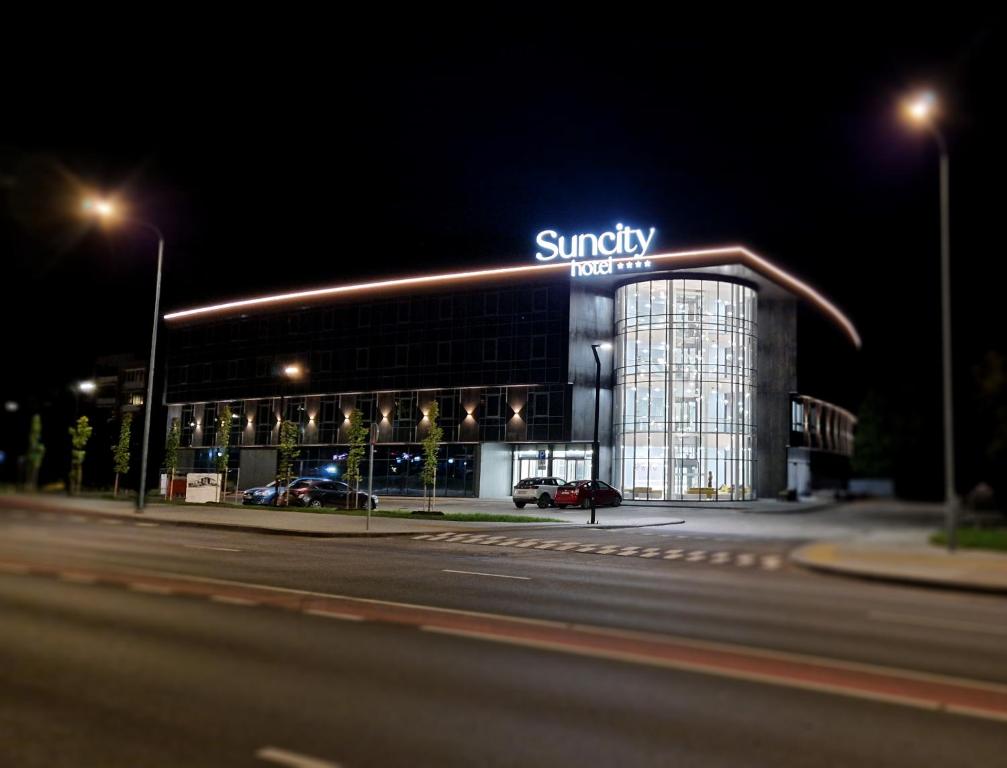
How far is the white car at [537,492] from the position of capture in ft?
151

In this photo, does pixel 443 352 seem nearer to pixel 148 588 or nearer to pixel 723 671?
pixel 148 588

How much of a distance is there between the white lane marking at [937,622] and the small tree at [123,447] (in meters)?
31.5

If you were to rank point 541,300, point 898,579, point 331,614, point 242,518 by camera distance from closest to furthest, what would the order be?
point 331,614, point 898,579, point 242,518, point 541,300

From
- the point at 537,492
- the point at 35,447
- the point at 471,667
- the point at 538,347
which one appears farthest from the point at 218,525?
the point at 538,347

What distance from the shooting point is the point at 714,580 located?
15336 mm

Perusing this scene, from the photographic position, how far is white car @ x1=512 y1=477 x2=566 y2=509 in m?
45.9

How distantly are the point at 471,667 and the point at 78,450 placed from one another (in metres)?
33.9

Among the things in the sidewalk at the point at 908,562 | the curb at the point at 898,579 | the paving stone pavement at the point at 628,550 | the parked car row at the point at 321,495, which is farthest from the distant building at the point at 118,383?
the curb at the point at 898,579

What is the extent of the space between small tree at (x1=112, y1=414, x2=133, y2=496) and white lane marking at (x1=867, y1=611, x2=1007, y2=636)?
103ft

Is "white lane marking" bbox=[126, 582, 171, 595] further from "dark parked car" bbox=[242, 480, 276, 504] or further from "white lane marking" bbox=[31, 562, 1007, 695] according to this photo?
"dark parked car" bbox=[242, 480, 276, 504]

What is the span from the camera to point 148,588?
39.5 feet

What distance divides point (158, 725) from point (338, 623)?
13.0 ft

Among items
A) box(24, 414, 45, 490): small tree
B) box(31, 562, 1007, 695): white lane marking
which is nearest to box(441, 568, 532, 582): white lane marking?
box(31, 562, 1007, 695): white lane marking

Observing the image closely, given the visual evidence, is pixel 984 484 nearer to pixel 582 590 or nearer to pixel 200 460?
pixel 582 590
